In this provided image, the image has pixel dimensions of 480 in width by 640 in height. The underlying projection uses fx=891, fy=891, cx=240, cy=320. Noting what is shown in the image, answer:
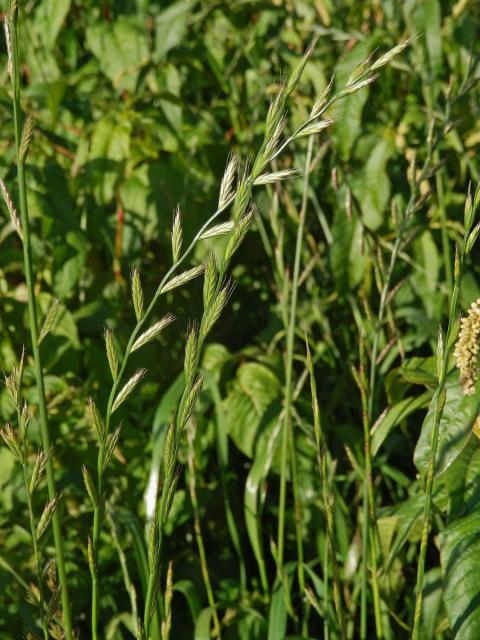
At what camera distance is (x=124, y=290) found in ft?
6.43

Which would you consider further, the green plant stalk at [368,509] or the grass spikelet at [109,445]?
the green plant stalk at [368,509]

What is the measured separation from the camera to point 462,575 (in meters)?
1.01

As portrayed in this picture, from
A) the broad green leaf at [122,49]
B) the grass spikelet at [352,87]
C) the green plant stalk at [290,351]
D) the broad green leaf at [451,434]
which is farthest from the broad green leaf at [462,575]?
the broad green leaf at [122,49]

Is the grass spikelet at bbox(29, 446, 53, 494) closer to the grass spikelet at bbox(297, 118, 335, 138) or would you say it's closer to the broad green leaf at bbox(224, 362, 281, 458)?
the grass spikelet at bbox(297, 118, 335, 138)

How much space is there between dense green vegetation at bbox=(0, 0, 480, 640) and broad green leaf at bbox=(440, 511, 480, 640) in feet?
0.29

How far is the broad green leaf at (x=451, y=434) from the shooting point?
1.07 m

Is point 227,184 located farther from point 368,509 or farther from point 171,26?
point 171,26

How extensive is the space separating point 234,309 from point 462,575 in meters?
1.29

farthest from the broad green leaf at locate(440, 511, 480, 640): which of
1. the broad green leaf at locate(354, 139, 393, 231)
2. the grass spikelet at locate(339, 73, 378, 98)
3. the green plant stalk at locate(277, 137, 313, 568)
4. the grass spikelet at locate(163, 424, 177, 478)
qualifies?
the broad green leaf at locate(354, 139, 393, 231)

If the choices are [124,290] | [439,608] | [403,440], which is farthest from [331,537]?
[124,290]

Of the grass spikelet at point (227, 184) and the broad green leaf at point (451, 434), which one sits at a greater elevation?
the grass spikelet at point (227, 184)

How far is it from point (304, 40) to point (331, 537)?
162cm

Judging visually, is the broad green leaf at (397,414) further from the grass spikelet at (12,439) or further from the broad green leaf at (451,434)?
the grass spikelet at (12,439)

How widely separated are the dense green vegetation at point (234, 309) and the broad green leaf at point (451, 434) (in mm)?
12
